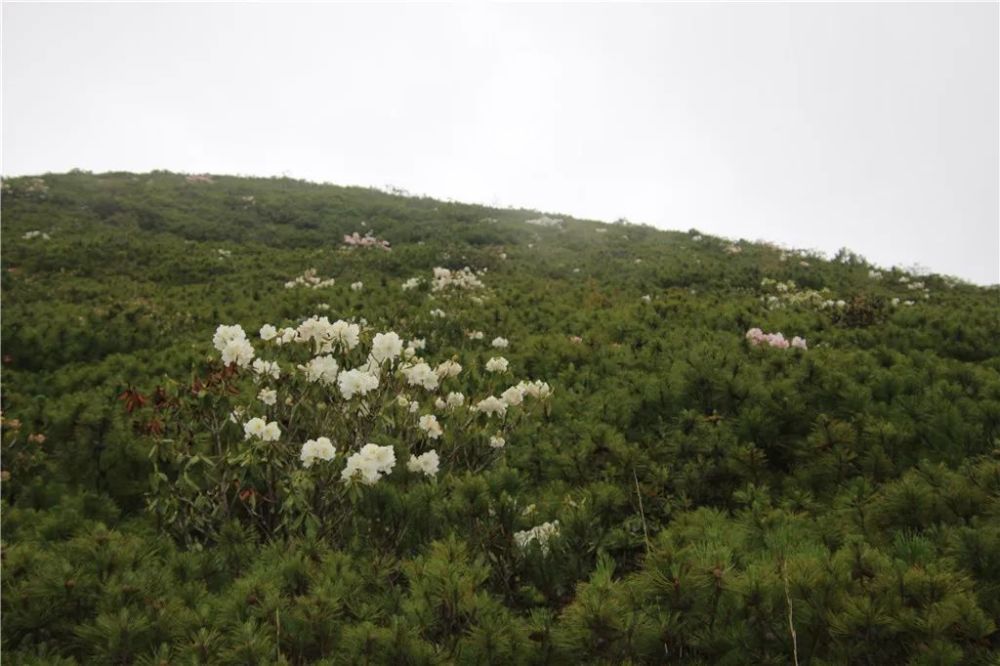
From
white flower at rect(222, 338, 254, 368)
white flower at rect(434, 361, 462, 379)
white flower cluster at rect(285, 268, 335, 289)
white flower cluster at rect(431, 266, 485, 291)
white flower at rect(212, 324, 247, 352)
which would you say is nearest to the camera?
white flower at rect(222, 338, 254, 368)

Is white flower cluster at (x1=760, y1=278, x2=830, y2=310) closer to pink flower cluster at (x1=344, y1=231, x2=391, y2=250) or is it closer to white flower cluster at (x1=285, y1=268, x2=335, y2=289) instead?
white flower cluster at (x1=285, y1=268, x2=335, y2=289)

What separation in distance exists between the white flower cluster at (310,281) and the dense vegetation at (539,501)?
3636 millimetres

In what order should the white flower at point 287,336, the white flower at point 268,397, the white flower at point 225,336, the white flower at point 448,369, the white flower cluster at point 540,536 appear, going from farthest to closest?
the white flower at point 448,369
the white flower at point 287,336
the white flower at point 268,397
the white flower at point 225,336
the white flower cluster at point 540,536

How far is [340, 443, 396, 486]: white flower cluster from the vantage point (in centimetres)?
391

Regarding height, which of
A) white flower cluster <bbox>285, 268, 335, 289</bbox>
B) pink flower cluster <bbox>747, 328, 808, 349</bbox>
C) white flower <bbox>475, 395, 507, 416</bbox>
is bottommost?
white flower cluster <bbox>285, 268, 335, 289</bbox>

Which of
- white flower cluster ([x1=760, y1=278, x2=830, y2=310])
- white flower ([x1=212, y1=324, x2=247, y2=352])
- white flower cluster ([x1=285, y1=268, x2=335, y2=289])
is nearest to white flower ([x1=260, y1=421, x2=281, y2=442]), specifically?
white flower ([x1=212, y1=324, x2=247, y2=352])

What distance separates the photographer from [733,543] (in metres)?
3.03

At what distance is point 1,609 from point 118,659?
32.7 inches

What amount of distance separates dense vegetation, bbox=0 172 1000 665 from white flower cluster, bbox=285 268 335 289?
3636 mm

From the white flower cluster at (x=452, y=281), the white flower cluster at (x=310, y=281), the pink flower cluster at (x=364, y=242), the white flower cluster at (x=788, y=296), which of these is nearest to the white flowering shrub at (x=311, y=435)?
the white flower cluster at (x=788, y=296)

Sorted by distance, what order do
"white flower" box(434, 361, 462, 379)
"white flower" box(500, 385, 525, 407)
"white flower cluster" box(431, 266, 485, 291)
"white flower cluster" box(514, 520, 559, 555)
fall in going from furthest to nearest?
"white flower cluster" box(431, 266, 485, 291) → "white flower" box(434, 361, 462, 379) → "white flower" box(500, 385, 525, 407) → "white flower cluster" box(514, 520, 559, 555)

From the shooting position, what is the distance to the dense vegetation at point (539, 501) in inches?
96.1

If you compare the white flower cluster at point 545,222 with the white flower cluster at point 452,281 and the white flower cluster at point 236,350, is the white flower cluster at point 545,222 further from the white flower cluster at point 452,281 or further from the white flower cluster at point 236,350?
the white flower cluster at point 236,350

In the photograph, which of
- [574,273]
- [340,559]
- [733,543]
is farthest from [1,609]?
[574,273]
